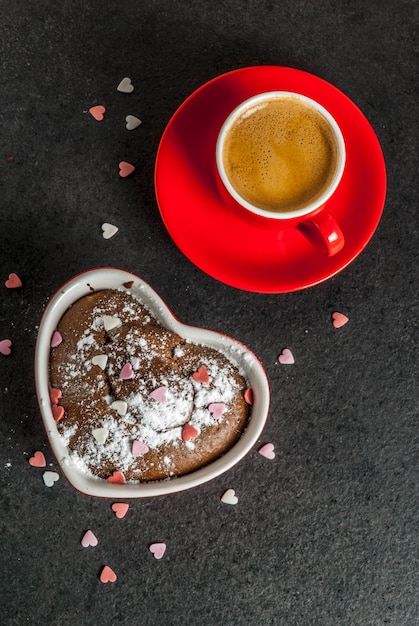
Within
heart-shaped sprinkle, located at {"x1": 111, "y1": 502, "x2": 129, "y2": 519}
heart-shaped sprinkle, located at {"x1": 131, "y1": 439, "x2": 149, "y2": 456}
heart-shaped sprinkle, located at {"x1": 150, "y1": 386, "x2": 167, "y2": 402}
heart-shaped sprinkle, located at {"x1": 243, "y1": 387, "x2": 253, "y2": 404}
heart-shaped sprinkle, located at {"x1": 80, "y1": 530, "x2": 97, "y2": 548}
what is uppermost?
heart-shaped sprinkle, located at {"x1": 243, "y1": 387, "x2": 253, "y2": 404}

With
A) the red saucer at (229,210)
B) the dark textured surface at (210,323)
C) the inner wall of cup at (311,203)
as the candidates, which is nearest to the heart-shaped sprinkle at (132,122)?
the dark textured surface at (210,323)

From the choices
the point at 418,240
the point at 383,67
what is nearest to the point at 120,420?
the point at 418,240

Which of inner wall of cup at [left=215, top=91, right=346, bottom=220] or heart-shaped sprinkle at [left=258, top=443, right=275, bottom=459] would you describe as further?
heart-shaped sprinkle at [left=258, top=443, right=275, bottom=459]

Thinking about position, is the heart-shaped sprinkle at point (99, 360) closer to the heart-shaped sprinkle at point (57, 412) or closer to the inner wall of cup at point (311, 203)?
the heart-shaped sprinkle at point (57, 412)

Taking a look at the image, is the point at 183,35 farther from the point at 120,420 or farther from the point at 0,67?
the point at 120,420

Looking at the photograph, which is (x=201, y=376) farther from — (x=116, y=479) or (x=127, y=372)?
(x=116, y=479)

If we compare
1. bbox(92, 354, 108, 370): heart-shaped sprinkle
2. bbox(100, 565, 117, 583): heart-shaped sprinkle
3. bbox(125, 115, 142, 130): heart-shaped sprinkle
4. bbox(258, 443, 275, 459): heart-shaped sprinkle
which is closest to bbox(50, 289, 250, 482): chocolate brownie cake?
bbox(92, 354, 108, 370): heart-shaped sprinkle

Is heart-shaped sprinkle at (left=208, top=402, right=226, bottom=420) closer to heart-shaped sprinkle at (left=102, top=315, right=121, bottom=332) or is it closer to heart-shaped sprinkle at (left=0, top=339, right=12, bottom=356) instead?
heart-shaped sprinkle at (left=102, top=315, right=121, bottom=332)

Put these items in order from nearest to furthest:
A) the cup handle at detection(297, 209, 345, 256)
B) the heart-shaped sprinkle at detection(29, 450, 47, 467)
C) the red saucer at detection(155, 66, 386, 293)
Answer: the cup handle at detection(297, 209, 345, 256), the red saucer at detection(155, 66, 386, 293), the heart-shaped sprinkle at detection(29, 450, 47, 467)
